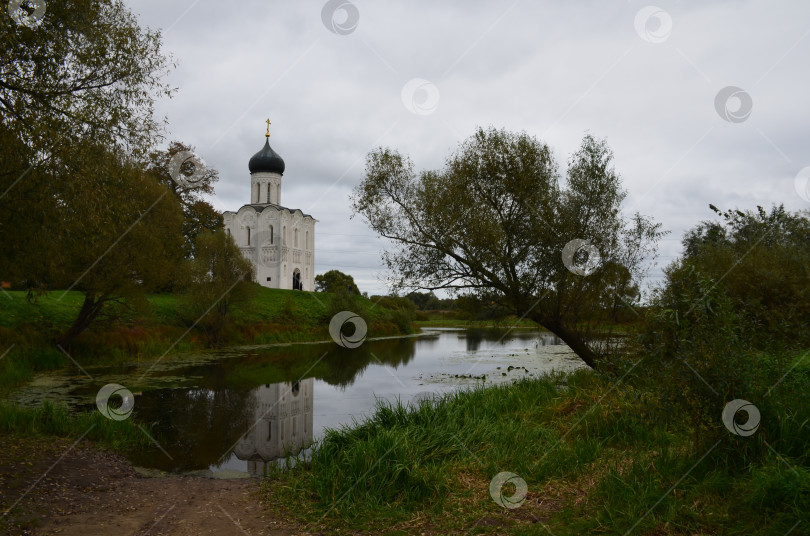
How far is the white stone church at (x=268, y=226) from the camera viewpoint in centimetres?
→ 6128

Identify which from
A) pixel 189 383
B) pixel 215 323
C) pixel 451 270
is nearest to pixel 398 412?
pixel 451 270

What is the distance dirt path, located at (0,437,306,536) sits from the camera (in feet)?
19.9

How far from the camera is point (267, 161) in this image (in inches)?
2424

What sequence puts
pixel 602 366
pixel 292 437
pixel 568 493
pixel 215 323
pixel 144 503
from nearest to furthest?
pixel 568 493
pixel 144 503
pixel 602 366
pixel 292 437
pixel 215 323

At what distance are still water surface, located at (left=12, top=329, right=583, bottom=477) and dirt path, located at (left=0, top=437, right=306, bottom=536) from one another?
96cm

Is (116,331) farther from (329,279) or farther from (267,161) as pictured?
(329,279)

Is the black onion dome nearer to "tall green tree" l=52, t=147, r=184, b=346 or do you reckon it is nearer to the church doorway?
the church doorway

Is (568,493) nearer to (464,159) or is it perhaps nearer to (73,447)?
(73,447)

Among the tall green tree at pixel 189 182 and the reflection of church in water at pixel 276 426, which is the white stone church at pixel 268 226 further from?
the reflection of church in water at pixel 276 426

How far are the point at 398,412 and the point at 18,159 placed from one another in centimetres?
702

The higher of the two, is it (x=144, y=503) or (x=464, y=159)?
(x=464, y=159)

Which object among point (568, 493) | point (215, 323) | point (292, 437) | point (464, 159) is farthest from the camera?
point (215, 323)

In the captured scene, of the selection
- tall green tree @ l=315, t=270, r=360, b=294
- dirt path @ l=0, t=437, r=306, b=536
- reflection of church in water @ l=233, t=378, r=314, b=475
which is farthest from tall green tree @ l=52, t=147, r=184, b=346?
tall green tree @ l=315, t=270, r=360, b=294

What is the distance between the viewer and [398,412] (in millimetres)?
9375
